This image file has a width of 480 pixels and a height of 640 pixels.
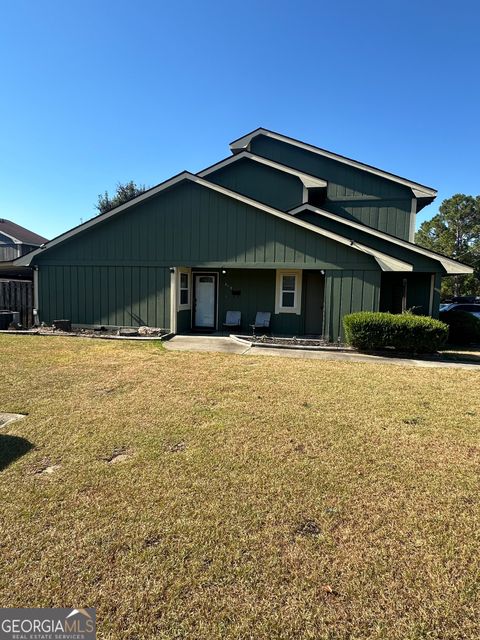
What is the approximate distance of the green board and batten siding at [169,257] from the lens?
11.9m

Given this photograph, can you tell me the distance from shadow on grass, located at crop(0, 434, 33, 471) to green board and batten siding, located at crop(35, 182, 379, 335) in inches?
348

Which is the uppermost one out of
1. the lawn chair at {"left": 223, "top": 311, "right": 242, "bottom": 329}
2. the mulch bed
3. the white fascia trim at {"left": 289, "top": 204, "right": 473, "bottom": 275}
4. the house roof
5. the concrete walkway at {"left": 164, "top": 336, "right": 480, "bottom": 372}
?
the house roof

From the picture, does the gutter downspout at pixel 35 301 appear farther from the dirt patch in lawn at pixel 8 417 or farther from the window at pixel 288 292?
the dirt patch in lawn at pixel 8 417

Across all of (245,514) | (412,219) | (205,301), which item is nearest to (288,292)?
(205,301)

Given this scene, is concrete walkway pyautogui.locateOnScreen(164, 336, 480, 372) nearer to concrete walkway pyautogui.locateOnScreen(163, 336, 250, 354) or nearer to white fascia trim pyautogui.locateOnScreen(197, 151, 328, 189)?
concrete walkway pyautogui.locateOnScreen(163, 336, 250, 354)

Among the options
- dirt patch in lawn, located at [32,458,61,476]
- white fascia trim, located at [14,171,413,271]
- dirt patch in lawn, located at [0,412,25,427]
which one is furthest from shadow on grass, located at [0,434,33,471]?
white fascia trim, located at [14,171,413,271]

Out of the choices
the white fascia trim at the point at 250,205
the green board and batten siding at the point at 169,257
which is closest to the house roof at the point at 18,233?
the white fascia trim at the point at 250,205

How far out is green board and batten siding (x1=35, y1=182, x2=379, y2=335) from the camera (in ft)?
39.0

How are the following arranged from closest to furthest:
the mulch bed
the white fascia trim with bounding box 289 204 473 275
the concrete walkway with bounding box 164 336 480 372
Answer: the concrete walkway with bounding box 164 336 480 372 → the white fascia trim with bounding box 289 204 473 275 → the mulch bed

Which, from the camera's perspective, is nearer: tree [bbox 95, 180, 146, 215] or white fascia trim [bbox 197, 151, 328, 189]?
white fascia trim [bbox 197, 151, 328, 189]

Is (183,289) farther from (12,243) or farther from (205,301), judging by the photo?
(12,243)

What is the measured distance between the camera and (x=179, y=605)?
2.12 m

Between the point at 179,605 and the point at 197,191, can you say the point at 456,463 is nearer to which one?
the point at 179,605

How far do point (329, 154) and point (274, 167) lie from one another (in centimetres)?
276
